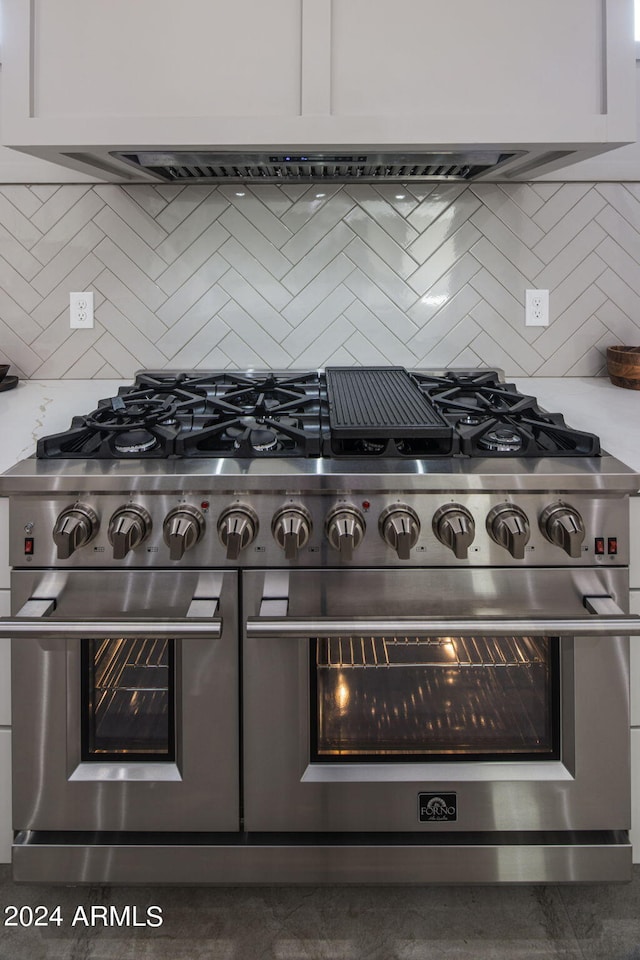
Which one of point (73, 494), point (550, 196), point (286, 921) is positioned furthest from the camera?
point (550, 196)

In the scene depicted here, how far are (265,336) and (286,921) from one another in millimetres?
1415

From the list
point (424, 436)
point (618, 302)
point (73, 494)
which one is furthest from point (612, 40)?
point (73, 494)

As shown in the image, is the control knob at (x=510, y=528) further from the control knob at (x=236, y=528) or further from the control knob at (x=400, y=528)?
the control knob at (x=236, y=528)

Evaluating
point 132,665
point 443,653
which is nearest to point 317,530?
point 443,653

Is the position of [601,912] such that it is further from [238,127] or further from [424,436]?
[238,127]

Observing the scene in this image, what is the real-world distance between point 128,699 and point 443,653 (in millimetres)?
598

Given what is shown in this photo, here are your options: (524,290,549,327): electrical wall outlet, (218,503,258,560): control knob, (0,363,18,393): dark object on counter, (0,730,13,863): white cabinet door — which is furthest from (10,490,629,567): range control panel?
(524,290,549,327): electrical wall outlet

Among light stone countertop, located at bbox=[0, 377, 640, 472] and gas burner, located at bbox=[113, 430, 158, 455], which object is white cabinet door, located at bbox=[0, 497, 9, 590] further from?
gas burner, located at bbox=[113, 430, 158, 455]

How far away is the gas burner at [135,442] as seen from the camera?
1.27 metres

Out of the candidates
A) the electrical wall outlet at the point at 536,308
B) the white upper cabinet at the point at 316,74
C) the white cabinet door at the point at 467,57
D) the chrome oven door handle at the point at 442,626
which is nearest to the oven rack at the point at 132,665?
the chrome oven door handle at the point at 442,626

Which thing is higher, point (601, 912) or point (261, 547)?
point (261, 547)

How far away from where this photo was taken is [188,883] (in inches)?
49.2

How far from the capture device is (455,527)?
1.13m

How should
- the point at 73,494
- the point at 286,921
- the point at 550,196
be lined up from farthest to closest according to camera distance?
the point at 550,196
the point at 286,921
the point at 73,494
